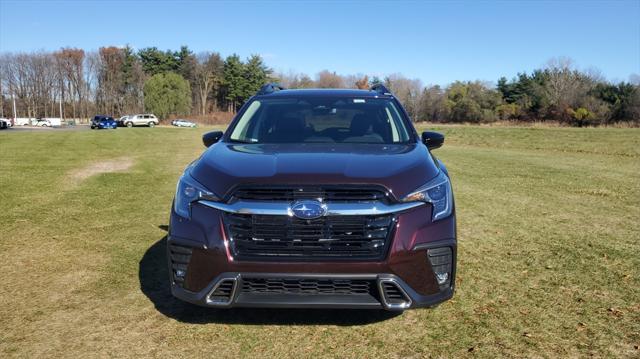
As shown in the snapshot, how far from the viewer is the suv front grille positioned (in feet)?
10.2

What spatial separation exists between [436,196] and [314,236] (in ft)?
2.77

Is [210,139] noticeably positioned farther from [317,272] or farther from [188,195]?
[317,272]

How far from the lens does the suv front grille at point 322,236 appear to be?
3111 millimetres

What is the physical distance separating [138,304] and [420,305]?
2190mm

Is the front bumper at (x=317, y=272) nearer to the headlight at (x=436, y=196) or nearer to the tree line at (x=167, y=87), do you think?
the headlight at (x=436, y=196)

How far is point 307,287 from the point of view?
3168 mm

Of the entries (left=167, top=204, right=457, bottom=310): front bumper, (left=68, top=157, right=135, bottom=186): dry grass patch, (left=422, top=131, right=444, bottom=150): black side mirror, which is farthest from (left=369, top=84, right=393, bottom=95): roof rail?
(left=68, top=157, right=135, bottom=186): dry grass patch

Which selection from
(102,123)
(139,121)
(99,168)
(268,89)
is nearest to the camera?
(268,89)

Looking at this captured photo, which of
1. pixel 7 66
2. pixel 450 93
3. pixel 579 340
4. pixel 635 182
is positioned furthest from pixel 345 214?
pixel 7 66

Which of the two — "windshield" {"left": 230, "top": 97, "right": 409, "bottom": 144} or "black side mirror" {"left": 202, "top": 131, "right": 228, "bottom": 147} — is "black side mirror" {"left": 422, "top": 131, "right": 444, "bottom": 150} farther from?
"black side mirror" {"left": 202, "top": 131, "right": 228, "bottom": 147}

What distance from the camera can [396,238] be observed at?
312 centimetres

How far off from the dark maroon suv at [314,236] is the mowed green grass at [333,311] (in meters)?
0.23

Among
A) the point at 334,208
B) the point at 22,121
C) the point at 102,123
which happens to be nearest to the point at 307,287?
the point at 334,208

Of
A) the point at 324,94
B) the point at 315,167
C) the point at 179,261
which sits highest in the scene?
the point at 324,94
